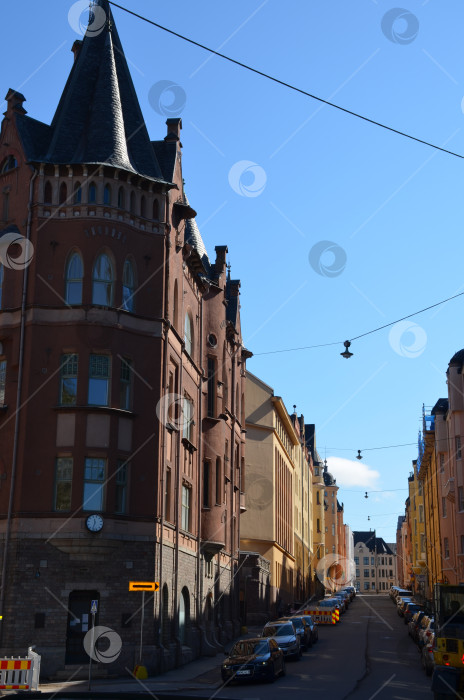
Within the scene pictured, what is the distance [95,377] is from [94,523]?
504cm

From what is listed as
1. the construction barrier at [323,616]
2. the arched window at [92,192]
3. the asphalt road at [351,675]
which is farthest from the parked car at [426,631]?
the arched window at [92,192]

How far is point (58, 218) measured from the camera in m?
30.9

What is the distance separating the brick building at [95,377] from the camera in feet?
92.0

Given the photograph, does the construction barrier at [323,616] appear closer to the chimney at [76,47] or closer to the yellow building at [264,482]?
the yellow building at [264,482]

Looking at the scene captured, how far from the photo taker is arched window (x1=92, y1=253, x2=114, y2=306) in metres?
30.6

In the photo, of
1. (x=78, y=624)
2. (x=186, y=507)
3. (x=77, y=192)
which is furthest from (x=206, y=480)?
(x=77, y=192)

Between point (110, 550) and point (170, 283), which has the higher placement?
point (170, 283)

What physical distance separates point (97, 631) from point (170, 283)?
12.9 meters

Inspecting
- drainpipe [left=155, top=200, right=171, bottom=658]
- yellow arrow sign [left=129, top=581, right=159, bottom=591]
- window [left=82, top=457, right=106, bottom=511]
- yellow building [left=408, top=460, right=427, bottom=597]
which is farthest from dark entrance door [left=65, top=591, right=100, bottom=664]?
yellow building [left=408, top=460, right=427, bottom=597]

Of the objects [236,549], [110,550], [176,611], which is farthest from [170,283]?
[236,549]

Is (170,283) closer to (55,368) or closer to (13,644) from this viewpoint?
(55,368)

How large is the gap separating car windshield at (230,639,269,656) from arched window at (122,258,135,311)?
40.1 feet

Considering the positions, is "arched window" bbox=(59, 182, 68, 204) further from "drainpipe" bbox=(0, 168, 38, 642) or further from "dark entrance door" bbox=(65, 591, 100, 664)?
"dark entrance door" bbox=(65, 591, 100, 664)

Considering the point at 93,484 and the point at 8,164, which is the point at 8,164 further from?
the point at 93,484
